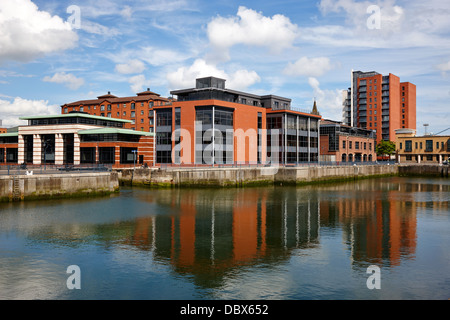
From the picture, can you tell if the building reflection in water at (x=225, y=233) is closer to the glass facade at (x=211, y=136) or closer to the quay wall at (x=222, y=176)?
the quay wall at (x=222, y=176)

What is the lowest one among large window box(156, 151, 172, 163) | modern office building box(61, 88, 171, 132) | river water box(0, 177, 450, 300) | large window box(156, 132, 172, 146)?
river water box(0, 177, 450, 300)

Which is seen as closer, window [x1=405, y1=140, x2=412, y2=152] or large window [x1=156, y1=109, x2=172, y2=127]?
large window [x1=156, y1=109, x2=172, y2=127]

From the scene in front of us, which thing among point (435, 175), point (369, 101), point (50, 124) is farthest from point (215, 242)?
point (369, 101)

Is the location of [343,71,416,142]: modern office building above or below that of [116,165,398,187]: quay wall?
above

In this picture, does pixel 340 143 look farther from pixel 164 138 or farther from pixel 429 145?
pixel 164 138

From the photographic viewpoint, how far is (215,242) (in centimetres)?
2756

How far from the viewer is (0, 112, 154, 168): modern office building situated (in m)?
83.6

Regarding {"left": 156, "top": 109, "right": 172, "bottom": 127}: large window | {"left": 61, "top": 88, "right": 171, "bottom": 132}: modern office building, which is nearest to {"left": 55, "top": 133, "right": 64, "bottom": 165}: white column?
{"left": 156, "top": 109, "right": 172, "bottom": 127}: large window

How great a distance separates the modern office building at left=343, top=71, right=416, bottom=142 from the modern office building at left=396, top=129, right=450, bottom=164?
21.0 metres

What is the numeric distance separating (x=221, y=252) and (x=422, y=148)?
149569 millimetres

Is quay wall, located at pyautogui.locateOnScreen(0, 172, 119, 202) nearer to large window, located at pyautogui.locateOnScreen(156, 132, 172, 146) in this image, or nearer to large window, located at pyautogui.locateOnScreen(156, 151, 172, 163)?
large window, located at pyautogui.locateOnScreen(156, 151, 172, 163)

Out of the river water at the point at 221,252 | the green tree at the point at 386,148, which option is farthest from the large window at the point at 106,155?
the green tree at the point at 386,148

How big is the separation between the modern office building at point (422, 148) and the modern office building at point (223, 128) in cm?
7231
